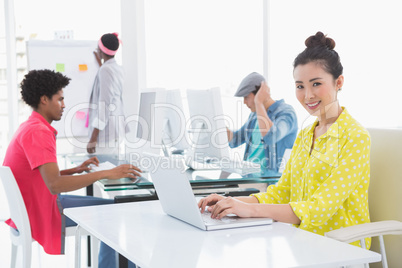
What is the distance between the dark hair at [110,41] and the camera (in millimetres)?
4273

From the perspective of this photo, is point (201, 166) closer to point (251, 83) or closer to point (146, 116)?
point (146, 116)

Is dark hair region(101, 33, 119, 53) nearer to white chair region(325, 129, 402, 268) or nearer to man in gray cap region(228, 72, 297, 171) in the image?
man in gray cap region(228, 72, 297, 171)

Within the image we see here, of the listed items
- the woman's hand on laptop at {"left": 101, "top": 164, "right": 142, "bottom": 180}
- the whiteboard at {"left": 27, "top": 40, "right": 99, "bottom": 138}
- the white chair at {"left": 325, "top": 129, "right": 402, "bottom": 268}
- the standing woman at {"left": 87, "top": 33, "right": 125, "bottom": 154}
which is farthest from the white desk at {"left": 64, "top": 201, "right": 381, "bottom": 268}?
the whiteboard at {"left": 27, "top": 40, "right": 99, "bottom": 138}

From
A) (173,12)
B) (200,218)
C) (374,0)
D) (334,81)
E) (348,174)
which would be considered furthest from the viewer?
(173,12)

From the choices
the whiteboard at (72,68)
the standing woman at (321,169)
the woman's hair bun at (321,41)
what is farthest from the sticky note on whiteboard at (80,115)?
the woman's hair bun at (321,41)

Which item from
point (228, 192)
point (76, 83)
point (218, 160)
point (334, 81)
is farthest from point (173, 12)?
point (334, 81)

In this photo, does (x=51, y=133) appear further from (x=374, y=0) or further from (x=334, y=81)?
(x=374, y=0)

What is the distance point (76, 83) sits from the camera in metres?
4.59

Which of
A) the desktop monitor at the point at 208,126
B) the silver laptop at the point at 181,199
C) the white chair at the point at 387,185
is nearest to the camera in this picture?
the silver laptop at the point at 181,199

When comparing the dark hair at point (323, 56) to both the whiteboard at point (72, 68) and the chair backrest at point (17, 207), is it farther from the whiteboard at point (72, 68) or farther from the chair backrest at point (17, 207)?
the whiteboard at point (72, 68)

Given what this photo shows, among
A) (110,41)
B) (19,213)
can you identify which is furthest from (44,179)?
(110,41)

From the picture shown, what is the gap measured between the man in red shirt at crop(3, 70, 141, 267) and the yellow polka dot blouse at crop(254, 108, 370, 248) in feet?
2.87

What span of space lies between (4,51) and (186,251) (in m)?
4.21

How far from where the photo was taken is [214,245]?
48.9 inches
